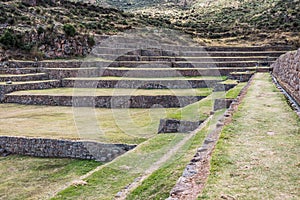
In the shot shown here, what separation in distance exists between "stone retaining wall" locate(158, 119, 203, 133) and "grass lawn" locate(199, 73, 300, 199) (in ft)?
10.3

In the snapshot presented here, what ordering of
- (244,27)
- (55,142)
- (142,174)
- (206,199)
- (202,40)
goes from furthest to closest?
(244,27), (202,40), (55,142), (142,174), (206,199)

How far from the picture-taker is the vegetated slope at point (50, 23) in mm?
28891

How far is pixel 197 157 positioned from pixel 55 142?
691 cm

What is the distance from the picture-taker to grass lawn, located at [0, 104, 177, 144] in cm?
1241

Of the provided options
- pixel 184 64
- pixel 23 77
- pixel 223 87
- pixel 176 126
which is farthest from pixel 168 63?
pixel 176 126

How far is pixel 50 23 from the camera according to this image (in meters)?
34.5

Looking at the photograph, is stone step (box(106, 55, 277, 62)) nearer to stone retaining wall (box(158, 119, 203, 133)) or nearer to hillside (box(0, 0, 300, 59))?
hillside (box(0, 0, 300, 59))

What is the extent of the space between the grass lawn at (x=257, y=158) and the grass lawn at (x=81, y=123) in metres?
4.96

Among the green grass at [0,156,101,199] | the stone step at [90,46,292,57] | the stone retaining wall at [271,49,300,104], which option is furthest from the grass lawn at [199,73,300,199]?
the stone step at [90,46,292,57]

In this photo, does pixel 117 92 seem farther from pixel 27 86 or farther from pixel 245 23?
pixel 245 23

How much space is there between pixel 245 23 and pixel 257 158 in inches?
1849

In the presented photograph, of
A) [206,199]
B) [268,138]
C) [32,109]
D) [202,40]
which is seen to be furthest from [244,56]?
[206,199]

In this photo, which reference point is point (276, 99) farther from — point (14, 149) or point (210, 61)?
point (210, 61)

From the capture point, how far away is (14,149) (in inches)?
471
